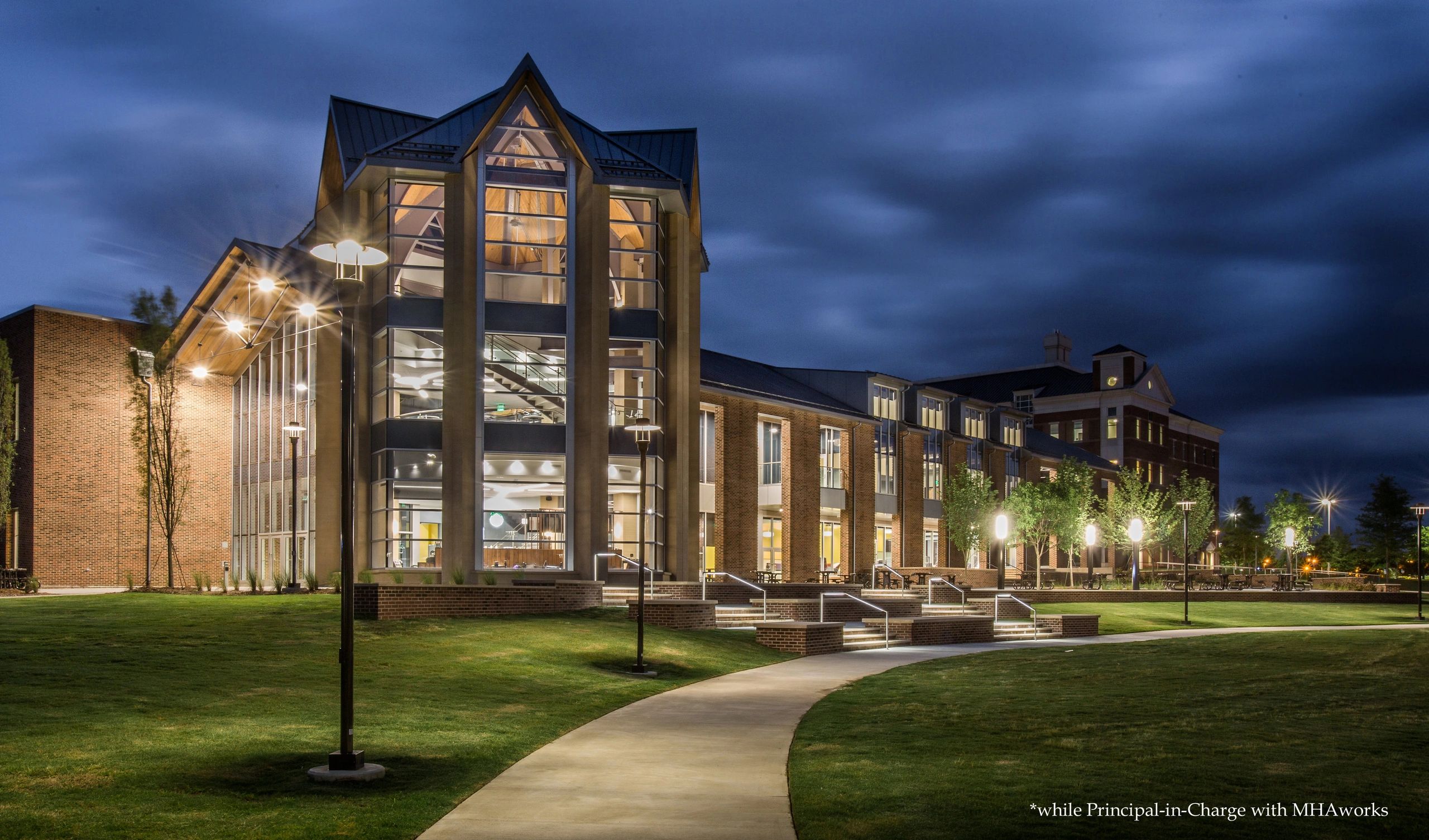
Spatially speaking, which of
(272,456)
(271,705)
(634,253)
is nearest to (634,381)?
(634,253)

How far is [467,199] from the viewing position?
31.6m

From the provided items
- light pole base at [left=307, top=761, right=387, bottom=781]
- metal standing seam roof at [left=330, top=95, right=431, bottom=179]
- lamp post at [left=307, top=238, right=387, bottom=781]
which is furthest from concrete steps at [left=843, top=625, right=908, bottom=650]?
metal standing seam roof at [left=330, top=95, right=431, bottom=179]

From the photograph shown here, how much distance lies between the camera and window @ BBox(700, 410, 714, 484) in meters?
44.5

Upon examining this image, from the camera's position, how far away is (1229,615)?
139 feet

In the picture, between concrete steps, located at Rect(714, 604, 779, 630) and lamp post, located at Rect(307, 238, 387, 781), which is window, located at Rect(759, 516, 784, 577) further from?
lamp post, located at Rect(307, 238, 387, 781)

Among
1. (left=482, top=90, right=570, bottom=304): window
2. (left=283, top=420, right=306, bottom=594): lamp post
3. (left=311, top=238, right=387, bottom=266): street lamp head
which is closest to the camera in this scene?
(left=311, top=238, right=387, bottom=266): street lamp head

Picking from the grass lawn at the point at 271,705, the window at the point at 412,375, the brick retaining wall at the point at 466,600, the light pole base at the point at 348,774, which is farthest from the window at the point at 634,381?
the light pole base at the point at 348,774

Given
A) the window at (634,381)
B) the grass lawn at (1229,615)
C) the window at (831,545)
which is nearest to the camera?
the window at (634,381)

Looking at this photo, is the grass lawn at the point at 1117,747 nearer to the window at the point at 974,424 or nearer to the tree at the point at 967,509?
the tree at the point at 967,509

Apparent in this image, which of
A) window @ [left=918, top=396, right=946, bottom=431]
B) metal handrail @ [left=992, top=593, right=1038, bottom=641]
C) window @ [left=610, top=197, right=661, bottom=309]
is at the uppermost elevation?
window @ [left=610, top=197, right=661, bottom=309]

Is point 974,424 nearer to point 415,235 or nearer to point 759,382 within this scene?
point 759,382

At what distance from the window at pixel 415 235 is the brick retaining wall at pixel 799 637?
46.8 ft

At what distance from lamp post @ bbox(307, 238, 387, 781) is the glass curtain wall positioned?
2380 centimetres

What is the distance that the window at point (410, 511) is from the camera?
31453mm
